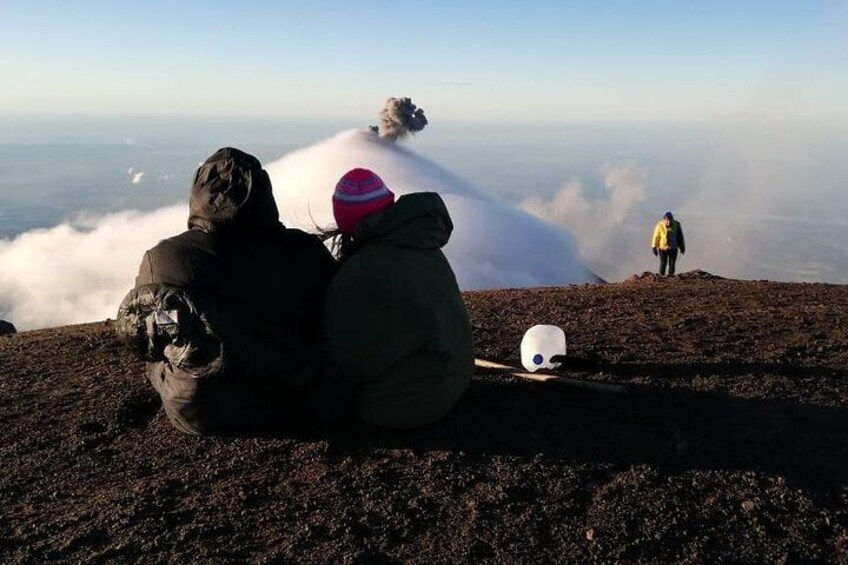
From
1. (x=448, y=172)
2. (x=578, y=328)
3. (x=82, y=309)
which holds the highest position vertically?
(x=448, y=172)

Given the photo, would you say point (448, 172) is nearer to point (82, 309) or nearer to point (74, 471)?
point (82, 309)

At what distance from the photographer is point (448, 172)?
66.1 metres

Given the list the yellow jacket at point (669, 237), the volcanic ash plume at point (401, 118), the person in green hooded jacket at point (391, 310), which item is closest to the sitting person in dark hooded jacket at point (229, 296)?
the person in green hooded jacket at point (391, 310)

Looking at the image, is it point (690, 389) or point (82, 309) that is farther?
point (82, 309)

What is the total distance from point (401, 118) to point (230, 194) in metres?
44.7

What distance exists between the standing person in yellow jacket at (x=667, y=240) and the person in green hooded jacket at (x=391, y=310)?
16.3 m

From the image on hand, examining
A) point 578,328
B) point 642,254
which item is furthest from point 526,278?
point 642,254

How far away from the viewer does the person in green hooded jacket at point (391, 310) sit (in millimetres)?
4250

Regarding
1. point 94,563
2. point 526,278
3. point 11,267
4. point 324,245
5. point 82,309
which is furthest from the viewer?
point 11,267

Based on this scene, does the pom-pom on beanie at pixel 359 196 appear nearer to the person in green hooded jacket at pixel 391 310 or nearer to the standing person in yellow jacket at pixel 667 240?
the person in green hooded jacket at pixel 391 310

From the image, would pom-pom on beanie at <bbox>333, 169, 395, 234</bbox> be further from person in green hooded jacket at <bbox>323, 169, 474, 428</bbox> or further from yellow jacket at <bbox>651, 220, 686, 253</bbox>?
yellow jacket at <bbox>651, 220, 686, 253</bbox>

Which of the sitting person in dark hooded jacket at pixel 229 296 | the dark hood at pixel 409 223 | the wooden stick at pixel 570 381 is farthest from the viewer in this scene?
the wooden stick at pixel 570 381

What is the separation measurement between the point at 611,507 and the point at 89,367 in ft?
19.4

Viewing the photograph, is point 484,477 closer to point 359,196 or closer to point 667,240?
point 359,196
